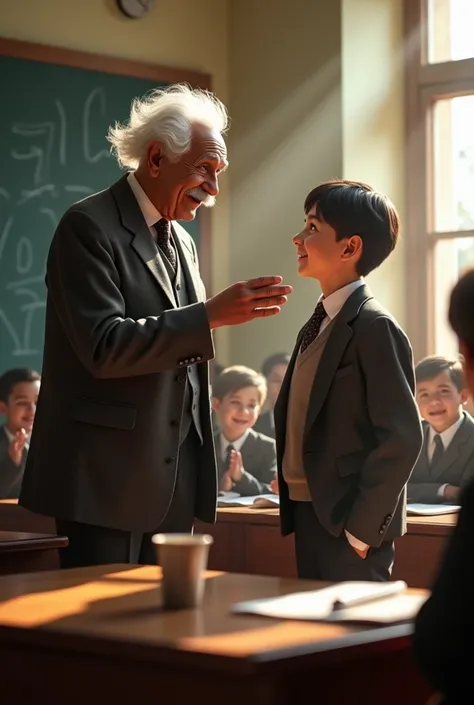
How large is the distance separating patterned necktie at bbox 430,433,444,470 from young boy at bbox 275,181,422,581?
153 centimetres

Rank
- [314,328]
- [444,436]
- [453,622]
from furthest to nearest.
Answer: [444,436], [314,328], [453,622]

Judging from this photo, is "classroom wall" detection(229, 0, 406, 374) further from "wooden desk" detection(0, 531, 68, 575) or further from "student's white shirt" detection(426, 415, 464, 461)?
"wooden desk" detection(0, 531, 68, 575)

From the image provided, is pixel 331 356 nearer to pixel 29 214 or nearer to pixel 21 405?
pixel 21 405

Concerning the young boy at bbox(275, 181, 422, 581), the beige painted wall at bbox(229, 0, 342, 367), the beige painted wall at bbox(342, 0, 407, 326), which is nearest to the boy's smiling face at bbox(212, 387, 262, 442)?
the beige painted wall at bbox(229, 0, 342, 367)

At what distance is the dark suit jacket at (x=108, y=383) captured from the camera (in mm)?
2643

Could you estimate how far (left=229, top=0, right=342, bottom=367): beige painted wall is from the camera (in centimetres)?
575

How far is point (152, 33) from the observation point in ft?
19.3

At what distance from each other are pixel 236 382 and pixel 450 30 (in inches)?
74.9

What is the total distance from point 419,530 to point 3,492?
6.50 ft

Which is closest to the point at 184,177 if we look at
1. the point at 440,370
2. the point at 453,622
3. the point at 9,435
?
the point at 453,622

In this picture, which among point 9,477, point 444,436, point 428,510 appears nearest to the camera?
point 428,510

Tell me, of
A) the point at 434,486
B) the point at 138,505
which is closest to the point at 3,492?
the point at 434,486

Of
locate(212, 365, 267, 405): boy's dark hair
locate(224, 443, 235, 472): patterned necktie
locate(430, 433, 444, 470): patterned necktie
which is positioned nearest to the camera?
locate(430, 433, 444, 470): patterned necktie

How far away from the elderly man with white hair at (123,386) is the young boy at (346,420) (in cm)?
19
